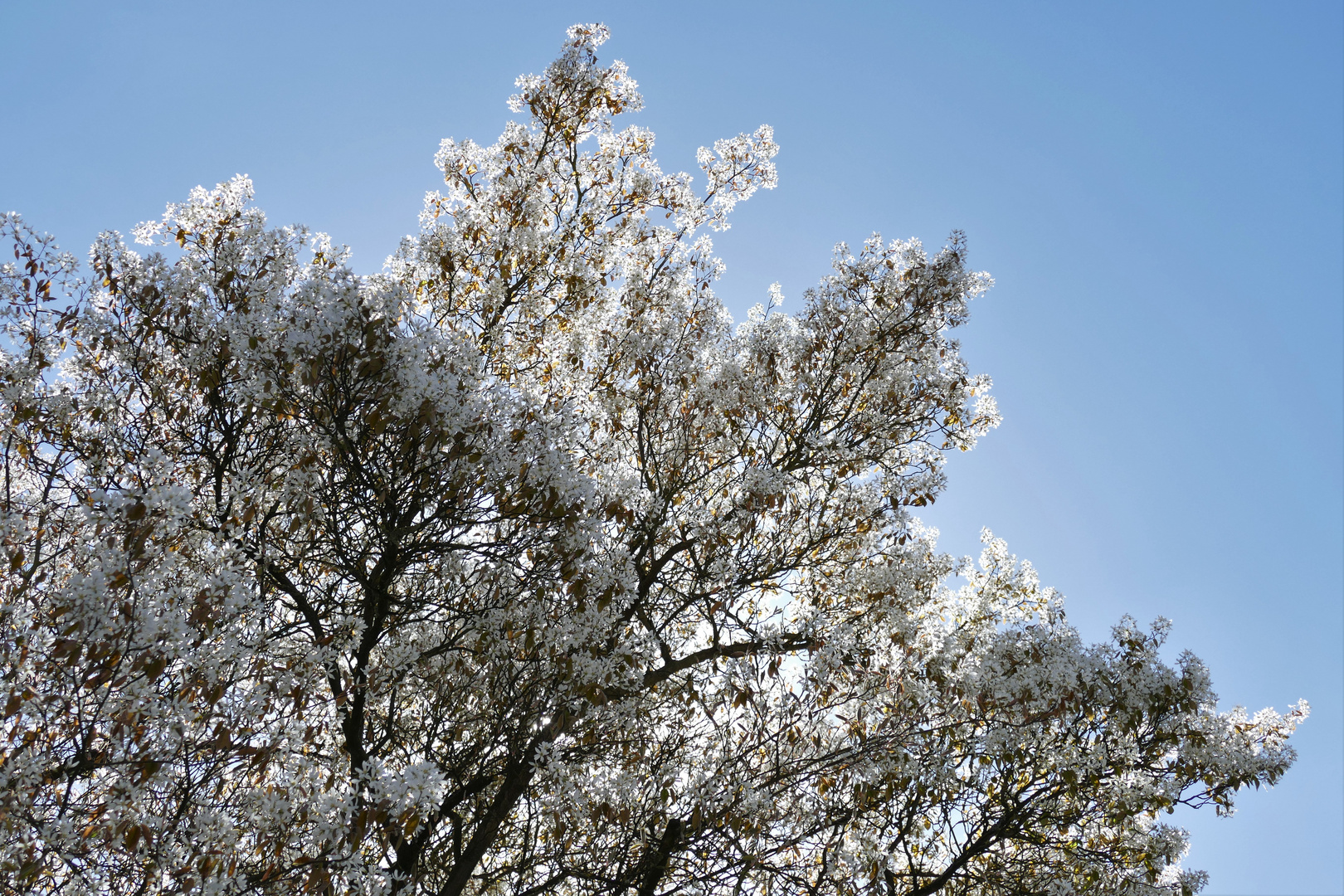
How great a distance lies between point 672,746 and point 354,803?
13.7 feet

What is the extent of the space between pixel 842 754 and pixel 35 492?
9149mm

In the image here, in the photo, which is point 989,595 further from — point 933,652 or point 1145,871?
point 1145,871

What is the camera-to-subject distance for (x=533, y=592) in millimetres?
8688

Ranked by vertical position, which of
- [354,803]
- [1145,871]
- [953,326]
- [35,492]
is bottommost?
[354,803]

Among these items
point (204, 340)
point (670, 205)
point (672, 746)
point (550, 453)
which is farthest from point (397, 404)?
point (670, 205)

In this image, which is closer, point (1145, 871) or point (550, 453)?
point (550, 453)

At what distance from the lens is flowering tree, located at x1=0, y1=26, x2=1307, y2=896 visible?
5969mm

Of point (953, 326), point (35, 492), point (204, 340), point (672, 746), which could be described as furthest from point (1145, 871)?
point (35, 492)

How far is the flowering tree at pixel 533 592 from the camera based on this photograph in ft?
19.6

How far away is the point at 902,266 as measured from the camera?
41.0 ft

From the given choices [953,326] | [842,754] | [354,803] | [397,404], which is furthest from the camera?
[953,326]

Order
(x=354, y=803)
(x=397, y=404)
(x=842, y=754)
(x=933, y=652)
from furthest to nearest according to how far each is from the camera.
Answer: (x=933, y=652)
(x=842, y=754)
(x=397, y=404)
(x=354, y=803)

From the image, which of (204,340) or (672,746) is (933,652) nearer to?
(672,746)

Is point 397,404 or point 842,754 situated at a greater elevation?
point 397,404
